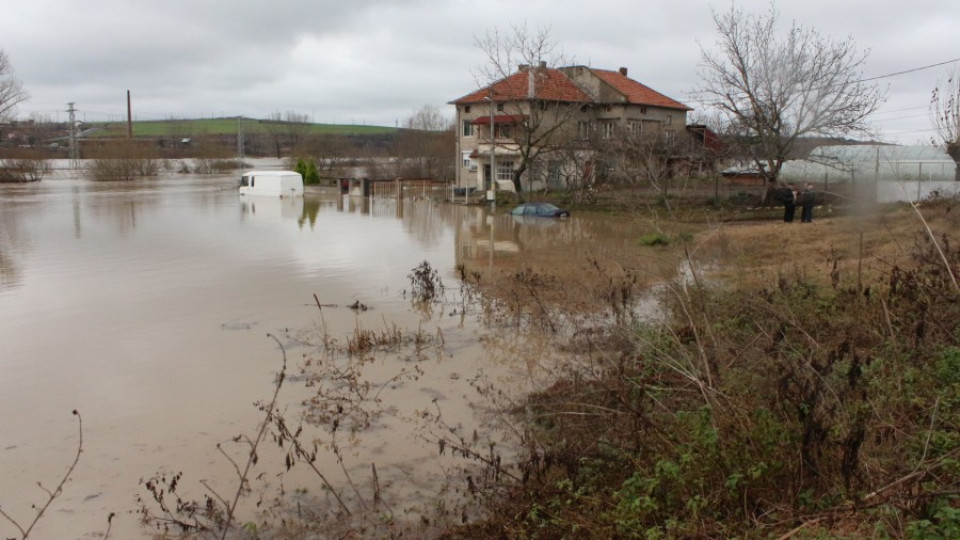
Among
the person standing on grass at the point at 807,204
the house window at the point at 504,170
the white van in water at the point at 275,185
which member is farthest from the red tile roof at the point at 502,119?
the person standing on grass at the point at 807,204

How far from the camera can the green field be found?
106812mm

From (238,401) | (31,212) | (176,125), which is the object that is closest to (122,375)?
(238,401)

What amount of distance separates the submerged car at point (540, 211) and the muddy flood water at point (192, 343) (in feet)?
12.0

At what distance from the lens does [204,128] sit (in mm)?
114562

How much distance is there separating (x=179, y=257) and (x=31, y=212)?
19034 millimetres

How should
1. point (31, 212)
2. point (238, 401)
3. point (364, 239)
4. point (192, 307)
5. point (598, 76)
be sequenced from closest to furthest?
point (238, 401) < point (192, 307) < point (364, 239) < point (31, 212) < point (598, 76)

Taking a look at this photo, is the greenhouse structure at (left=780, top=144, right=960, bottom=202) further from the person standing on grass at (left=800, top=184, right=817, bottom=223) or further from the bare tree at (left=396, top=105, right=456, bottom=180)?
the bare tree at (left=396, top=105, right=456, bottom=180)

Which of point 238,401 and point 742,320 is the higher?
point 742,320

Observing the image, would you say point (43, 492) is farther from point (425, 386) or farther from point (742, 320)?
point (742, 320)

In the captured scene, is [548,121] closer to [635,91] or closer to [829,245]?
[635,91]

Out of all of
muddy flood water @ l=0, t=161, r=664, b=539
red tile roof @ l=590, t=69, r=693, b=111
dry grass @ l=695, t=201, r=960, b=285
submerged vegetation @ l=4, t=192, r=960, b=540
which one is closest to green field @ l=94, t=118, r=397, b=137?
red tile roof @ l=590, t=69, r=693, b=111

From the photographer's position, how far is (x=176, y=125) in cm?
11956

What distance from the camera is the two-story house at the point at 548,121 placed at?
36812mm

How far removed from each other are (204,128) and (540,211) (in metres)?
95.8
